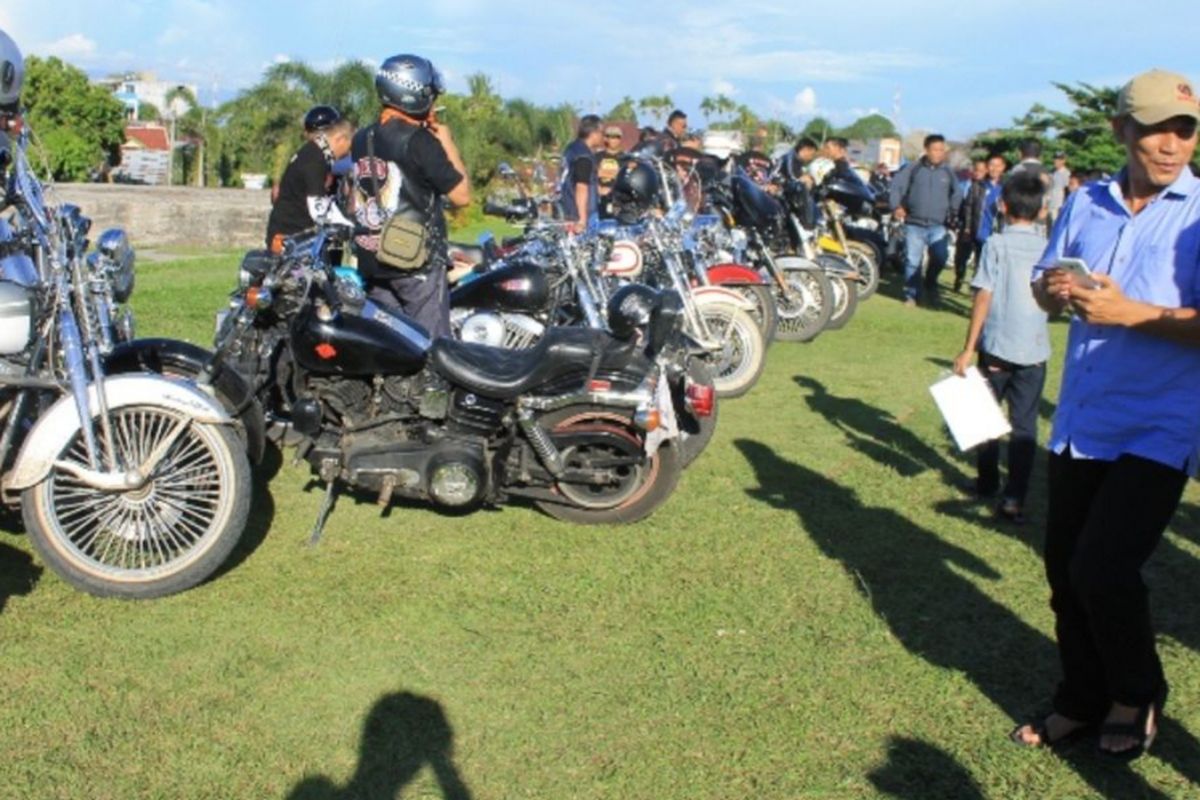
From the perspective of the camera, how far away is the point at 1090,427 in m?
3.33

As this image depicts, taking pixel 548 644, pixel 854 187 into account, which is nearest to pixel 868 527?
pixel 548 644

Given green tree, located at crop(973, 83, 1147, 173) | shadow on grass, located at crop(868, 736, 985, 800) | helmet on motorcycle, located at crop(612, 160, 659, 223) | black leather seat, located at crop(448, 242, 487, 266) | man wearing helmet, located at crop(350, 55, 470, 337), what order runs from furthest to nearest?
green tree, located at crop(973, 83, 1147, 173) < helmet on motorcycle, located at crop(612, 160, 659, 223) < black leather seat, located at crop(448, 242, 487, 266) < man wearing helmet, located at crop(350, 55, 470, 337) < shadow on grass, located at crop(868, 736, 985, 800)

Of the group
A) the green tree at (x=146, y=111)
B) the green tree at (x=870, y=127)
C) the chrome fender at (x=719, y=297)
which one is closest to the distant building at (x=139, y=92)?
the green tree at (x=146, y=111)

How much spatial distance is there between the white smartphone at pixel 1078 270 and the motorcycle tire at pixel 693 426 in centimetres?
245

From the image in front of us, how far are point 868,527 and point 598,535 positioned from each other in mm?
1269

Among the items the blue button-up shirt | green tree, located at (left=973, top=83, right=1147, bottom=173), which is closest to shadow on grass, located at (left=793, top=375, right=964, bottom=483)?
the blue button-up shirt

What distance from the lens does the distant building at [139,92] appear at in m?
29.3

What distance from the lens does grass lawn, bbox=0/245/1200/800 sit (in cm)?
337

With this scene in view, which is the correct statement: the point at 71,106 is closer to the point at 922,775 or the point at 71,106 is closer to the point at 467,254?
the point at 467,254

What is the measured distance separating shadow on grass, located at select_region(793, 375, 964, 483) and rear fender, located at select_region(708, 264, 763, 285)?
2.80ft

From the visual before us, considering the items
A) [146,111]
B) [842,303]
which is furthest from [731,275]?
[146,111]

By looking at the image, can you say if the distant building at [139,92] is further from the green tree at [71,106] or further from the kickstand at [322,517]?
the kickstand at [322,517]

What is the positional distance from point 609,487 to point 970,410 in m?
1.59

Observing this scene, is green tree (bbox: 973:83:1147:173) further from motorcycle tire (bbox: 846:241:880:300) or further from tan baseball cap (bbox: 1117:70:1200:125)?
tan baseball cap (bbox: 1117:70:1200:125)
